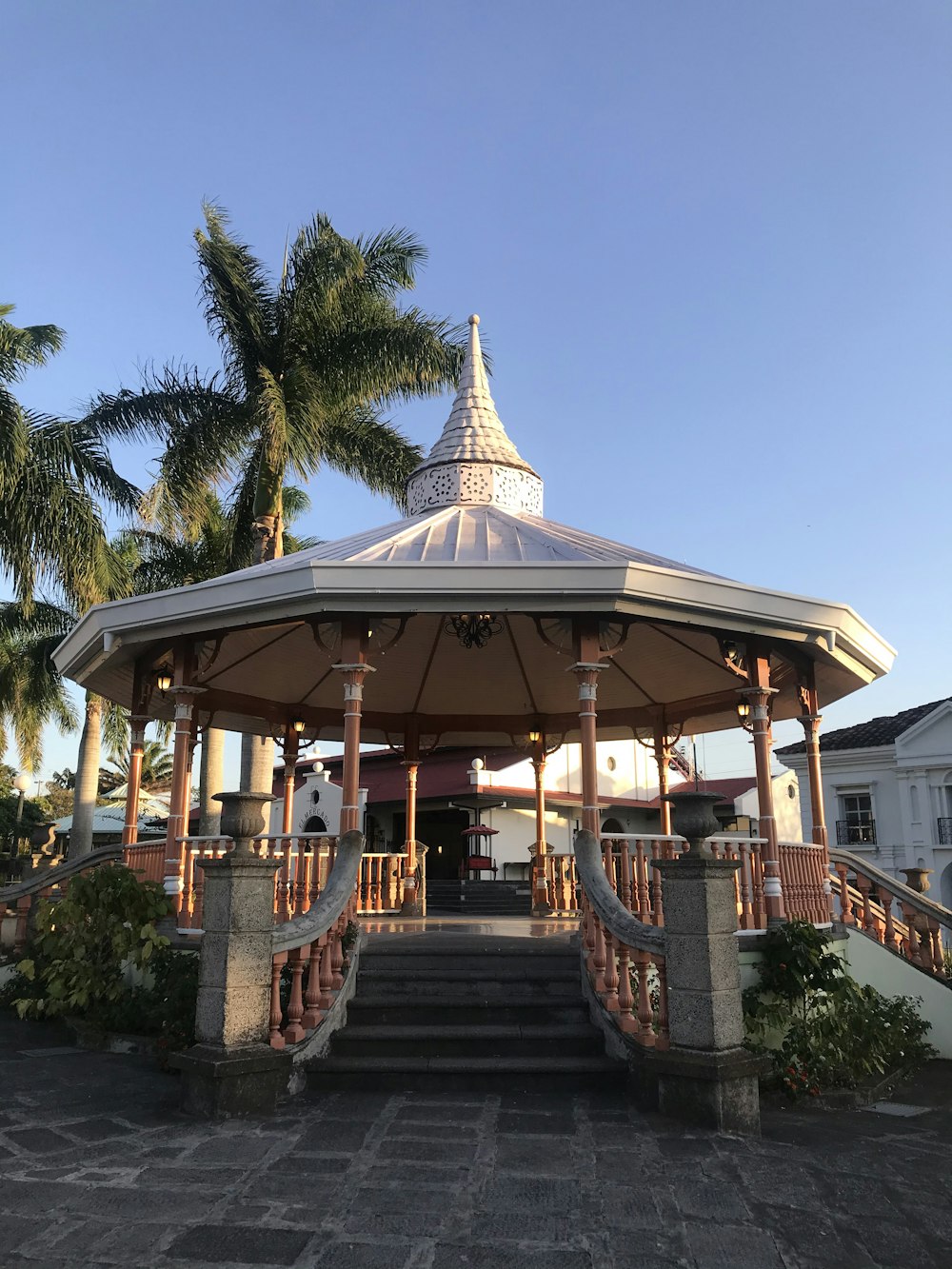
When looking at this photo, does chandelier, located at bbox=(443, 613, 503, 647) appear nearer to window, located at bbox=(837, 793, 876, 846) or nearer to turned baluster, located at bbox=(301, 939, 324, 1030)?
turned baluster, located at bbox=(301, 939, 324, 1030)

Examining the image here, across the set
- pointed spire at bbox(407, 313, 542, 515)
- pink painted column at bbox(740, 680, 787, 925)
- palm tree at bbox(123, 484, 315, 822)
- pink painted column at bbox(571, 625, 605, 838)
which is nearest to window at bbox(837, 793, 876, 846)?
palm tree at bbox(123, 484, 315, 822)

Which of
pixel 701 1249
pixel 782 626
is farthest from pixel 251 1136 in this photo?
pixel 782 626

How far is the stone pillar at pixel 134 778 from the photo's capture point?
11.3 metres

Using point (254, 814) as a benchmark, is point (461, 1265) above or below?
below

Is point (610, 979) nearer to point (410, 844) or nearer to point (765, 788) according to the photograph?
point (765, 788)

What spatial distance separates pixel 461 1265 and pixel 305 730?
41.7 ft

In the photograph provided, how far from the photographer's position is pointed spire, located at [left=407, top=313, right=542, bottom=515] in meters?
13.5

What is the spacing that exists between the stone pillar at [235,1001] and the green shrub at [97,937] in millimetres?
2754

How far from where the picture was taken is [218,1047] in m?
6.39

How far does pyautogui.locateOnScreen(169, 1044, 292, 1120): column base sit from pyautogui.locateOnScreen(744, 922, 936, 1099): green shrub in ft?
12.6

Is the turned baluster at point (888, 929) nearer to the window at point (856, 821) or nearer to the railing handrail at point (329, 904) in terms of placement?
the railing handrail at point (329, 904)

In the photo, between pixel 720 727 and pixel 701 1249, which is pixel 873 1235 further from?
pixel 720 727

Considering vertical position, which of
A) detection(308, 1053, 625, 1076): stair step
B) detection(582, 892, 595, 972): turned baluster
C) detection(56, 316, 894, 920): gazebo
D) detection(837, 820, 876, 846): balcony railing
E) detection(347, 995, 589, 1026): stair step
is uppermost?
detection(56, 316, 894, 920): gazebo

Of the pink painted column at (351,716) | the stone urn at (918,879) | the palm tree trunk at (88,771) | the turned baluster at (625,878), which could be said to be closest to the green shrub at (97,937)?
the pink painted column at (351,716)
